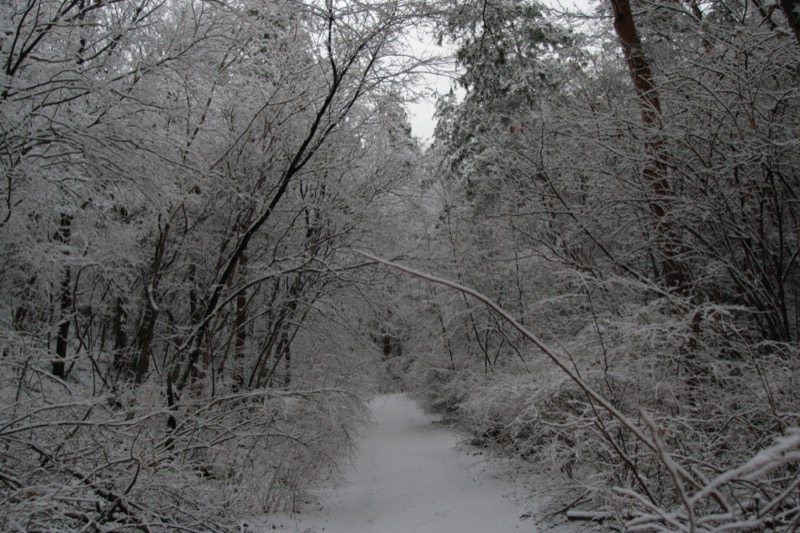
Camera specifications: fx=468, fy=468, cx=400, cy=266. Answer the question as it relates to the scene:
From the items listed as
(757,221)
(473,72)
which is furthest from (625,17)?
(757,221)

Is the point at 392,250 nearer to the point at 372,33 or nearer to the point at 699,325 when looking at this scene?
the point at 372,33

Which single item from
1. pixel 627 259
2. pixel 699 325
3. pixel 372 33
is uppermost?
pixel 372 33

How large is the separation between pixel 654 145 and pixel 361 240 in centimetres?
500

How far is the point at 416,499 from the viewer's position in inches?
353

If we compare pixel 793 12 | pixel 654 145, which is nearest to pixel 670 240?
pixel 654 145

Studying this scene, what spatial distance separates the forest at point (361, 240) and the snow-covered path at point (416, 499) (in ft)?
2.65

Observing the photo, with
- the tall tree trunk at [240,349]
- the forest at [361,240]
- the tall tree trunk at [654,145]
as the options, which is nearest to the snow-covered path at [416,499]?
the forest at [361,240]

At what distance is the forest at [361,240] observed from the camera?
3.04 m

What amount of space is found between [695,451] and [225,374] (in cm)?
782

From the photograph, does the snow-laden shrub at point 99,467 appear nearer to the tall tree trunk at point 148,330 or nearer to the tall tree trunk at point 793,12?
the tall tree trunk at point 148,330

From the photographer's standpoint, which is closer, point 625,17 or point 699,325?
point 699,325

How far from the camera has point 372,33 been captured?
476cm

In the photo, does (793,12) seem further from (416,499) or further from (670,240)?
(416,499)

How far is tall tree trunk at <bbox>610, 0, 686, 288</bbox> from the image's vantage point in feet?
15.2
